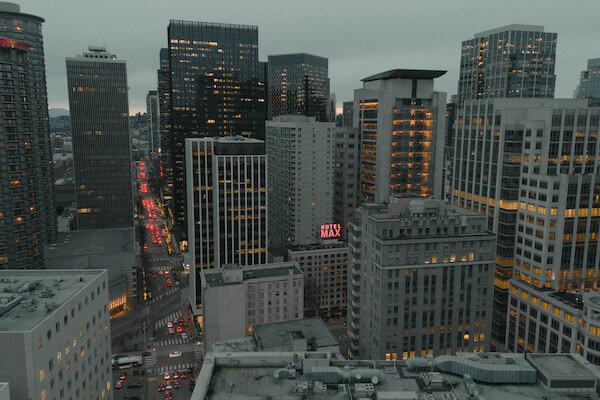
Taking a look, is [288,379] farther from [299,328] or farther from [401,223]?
[401,223]

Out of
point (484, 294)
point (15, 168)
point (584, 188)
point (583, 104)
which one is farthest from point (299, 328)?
point (15, 168)

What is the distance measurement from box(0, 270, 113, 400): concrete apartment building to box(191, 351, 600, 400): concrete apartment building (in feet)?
87.4

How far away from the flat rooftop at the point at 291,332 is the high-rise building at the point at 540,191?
6721 cm

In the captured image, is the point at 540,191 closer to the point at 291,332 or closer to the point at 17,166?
the point at 291,332

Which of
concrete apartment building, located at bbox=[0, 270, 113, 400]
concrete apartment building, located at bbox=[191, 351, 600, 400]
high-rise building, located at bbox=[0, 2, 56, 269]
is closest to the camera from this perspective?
concrete apartment building, located at bbox=[191, 351, 600, 400]

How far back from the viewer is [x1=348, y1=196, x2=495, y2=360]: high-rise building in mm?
119812

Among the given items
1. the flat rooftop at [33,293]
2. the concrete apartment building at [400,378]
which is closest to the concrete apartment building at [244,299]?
the flat rooftop at [33,293]

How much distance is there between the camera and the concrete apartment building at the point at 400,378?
51.6 m

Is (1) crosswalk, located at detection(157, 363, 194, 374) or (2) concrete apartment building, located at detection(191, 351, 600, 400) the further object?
(1) crosswalk, located at detection(157, 363, 194, 374)

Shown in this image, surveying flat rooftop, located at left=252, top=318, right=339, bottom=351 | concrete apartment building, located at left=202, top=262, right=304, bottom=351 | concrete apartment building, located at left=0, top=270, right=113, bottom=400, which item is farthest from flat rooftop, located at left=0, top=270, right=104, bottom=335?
concrete apartment building, located at left=202, top=262, right=304, bottom=351

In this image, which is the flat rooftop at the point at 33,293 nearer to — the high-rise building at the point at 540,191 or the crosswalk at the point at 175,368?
the crosswalk at the point at 175,368

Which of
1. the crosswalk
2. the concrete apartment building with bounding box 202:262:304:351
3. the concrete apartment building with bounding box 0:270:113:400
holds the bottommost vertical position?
the crosswalk

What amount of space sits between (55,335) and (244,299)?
8645 centimetres

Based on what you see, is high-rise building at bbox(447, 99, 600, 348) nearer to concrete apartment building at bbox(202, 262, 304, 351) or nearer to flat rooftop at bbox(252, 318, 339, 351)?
flat rooftop at bbox(252, 318, 339, 351)
